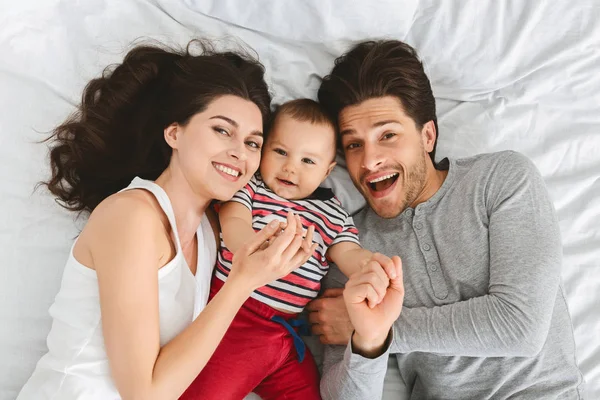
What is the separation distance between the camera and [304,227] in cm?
187

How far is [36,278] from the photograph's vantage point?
1.91m

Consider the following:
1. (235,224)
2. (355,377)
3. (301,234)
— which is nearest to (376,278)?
(301,234)

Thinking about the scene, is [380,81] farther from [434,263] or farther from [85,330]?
[85,330]

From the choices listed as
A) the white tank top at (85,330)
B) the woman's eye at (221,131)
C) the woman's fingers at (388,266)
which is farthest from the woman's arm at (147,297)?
the woman's eye at (221,131)

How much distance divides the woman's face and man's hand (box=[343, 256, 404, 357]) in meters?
0.45

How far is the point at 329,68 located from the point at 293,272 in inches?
31.3

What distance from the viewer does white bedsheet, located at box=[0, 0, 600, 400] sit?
1.95 m

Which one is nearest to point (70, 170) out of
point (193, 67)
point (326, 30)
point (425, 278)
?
point (193, 67)

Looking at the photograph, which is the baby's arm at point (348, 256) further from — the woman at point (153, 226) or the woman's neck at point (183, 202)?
the woman's neck at point (183, 202)

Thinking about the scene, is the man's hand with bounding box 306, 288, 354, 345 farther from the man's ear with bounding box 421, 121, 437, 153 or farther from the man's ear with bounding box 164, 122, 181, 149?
the man's ear with bounding box 164, 122, 181, 149

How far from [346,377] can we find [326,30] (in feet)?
3.87

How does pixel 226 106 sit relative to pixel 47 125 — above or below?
above

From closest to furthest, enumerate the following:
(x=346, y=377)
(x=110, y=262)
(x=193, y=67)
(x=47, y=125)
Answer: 1. (x=110, y=262)
2. (x=346, y=377)
3. (x=193, y=67)
4. (x=47, y=125)

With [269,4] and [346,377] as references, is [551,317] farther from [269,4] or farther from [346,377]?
[269,4]
